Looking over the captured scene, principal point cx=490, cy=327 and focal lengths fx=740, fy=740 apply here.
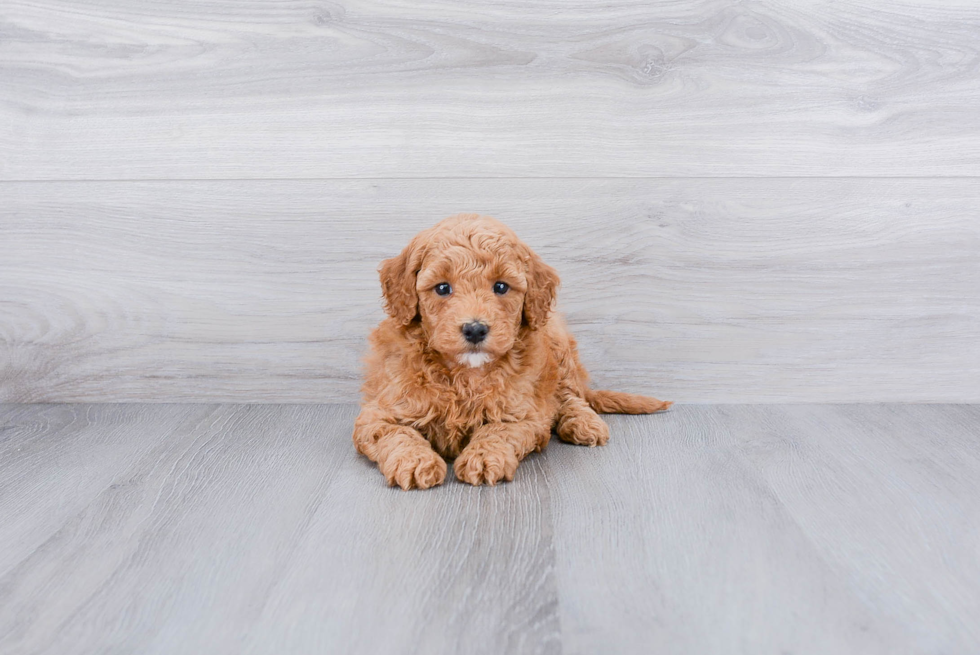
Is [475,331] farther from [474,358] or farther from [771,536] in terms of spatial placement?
[771,536]

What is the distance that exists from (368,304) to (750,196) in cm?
129

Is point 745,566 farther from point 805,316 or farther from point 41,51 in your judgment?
point 41,51

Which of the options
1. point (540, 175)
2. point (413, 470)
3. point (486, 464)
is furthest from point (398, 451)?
point (540, 175)

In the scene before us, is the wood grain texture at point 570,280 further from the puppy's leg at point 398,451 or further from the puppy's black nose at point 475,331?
the puppy's black nose at point 475,331

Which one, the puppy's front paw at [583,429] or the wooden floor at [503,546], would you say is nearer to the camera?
the wooden floor at [503,546]

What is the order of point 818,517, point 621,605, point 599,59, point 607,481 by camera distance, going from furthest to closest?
point 599,59 → point 607,481 → point 818,517 → point 621,605

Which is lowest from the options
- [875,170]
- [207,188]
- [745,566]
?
[745,566]

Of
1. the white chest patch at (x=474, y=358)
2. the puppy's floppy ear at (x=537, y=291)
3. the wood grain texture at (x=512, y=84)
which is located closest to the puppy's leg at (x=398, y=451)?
the white chest patch at (x=474, y=358)

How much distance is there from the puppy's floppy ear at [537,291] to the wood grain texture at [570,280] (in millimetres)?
488

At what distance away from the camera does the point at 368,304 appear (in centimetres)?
245

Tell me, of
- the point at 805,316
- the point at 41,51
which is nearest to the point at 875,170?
the point at 805,316

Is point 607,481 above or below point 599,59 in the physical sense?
below

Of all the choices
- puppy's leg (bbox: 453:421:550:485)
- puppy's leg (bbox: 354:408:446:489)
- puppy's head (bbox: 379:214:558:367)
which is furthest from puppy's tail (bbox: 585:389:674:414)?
puppy's leg (bbox: 354:408:446:489)

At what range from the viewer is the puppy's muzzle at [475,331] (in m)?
1.73
